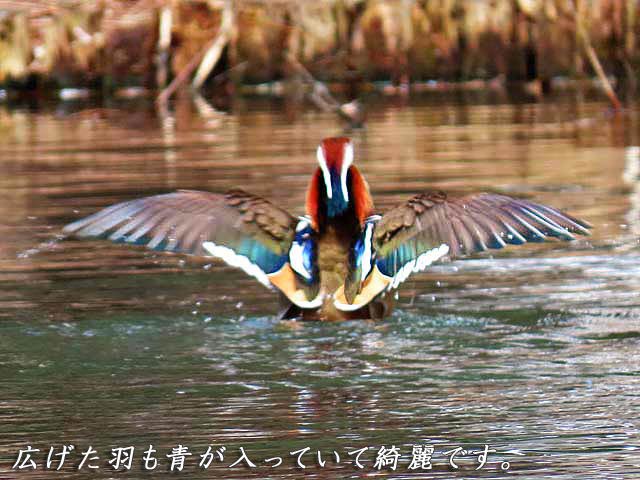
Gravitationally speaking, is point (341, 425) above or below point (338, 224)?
below

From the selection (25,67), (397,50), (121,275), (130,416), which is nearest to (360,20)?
(397,50)

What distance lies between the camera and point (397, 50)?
22.5m

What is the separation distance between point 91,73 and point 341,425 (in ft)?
59.4

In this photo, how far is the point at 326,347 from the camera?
248 inches

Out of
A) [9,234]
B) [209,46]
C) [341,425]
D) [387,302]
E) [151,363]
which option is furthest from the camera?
[209,46]

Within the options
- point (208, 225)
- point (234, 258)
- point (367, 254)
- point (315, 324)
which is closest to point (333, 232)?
point (367, 254)

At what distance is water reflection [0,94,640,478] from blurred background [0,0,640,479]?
0.01 meters

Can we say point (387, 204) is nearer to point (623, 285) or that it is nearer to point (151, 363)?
point (623, 285)

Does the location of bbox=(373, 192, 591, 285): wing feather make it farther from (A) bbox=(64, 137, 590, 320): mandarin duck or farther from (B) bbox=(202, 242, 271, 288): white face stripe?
(B) bbox=(202, 242, 271, 288): white face stripe

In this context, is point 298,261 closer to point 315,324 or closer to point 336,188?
point 336,188

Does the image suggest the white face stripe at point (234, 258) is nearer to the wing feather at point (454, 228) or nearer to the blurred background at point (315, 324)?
the blurred background at point (315, 324)

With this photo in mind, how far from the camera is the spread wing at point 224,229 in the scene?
6363mm

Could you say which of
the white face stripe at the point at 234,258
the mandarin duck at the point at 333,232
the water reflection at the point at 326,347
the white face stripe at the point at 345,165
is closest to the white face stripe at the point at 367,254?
the mandarin duck at the point at 333,232

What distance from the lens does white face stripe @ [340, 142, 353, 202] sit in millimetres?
6094
